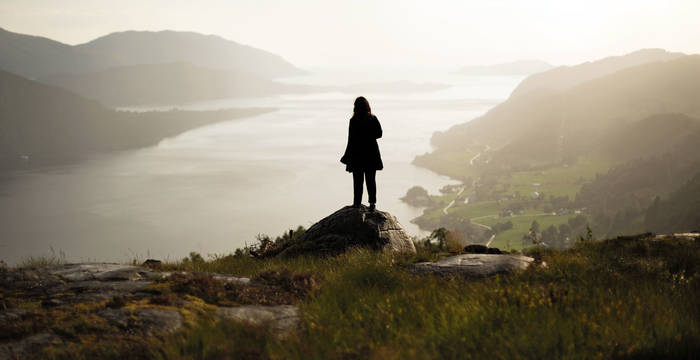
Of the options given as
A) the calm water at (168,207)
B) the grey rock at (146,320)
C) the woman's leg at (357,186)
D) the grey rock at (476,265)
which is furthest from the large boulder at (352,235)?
the calm water at (168,207)

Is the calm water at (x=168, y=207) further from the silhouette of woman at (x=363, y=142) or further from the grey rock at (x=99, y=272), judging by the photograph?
the grey rock at (x=99, y=272)

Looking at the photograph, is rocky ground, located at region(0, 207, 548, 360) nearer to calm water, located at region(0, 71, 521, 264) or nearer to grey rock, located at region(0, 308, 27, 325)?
grey rock, located at region(0, 308, 27, 325)

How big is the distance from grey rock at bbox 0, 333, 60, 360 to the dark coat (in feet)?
26.7

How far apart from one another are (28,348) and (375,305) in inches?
152

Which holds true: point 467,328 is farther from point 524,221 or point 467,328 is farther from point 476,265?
point 524,221

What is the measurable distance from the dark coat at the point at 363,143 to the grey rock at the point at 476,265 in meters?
4.29

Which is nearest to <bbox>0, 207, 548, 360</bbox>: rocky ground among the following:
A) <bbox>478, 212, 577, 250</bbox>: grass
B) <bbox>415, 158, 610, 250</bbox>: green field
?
<bbox>415, 158, 610, 250</bbox>: green field

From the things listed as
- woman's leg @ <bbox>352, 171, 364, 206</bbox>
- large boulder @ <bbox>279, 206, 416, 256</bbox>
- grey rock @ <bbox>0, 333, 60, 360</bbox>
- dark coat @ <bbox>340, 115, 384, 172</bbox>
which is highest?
dark coat @ <bbox>340, 115, 384, 172</bbox>

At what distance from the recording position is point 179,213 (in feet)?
456

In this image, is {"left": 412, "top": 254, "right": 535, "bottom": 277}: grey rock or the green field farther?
the green field

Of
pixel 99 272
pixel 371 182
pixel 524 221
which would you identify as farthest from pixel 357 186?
pixel 524 221

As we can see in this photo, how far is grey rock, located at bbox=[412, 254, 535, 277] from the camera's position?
24.4 feet

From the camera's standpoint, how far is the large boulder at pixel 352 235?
36.4 feet

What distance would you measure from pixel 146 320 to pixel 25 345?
3.91 feet
